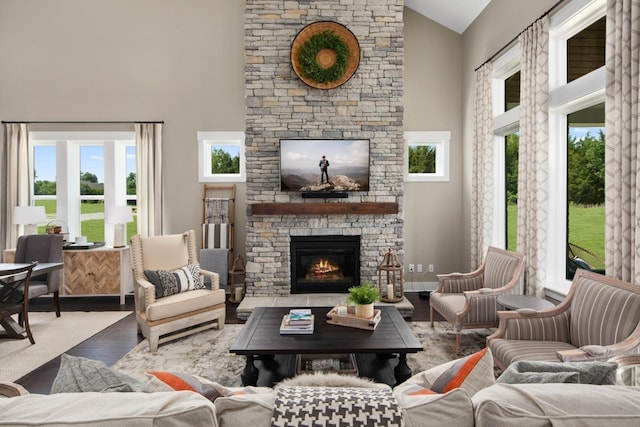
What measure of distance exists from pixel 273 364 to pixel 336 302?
196cm

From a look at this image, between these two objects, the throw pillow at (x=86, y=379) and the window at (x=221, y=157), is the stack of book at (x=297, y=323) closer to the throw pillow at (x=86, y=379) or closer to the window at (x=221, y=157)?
the throw pillow at (x=86, y=379)

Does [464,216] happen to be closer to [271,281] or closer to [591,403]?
[271,281]

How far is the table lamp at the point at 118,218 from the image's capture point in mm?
5289

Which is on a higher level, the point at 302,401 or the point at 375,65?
the point at 375,65

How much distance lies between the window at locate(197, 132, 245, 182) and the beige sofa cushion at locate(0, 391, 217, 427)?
510cm

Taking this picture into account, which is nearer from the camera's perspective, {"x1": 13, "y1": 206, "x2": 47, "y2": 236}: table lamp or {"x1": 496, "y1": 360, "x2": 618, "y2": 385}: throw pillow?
{"x1": 496, "y1": 360, "x2": 618, "y2": 385}: throw pillow

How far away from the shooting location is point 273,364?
291 cm

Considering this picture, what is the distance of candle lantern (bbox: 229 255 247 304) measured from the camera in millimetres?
5301

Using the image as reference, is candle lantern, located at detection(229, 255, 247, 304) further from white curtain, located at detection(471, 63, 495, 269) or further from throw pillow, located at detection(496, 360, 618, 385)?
throw pillow, located at detection(496, 360, 618, 385)

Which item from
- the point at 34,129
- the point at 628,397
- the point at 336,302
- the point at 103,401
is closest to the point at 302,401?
the point at 103,401

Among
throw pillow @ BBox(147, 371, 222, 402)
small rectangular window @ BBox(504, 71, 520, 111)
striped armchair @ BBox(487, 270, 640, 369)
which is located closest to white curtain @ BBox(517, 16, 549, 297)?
small rectangular window @ BBox(504, 71, 520, 111)

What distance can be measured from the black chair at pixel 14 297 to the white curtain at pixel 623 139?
5058 millimetres

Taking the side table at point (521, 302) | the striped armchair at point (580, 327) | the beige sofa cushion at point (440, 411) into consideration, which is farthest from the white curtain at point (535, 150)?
the beige sofa cushion at point (440, 411)

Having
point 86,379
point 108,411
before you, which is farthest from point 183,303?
point 108,411
